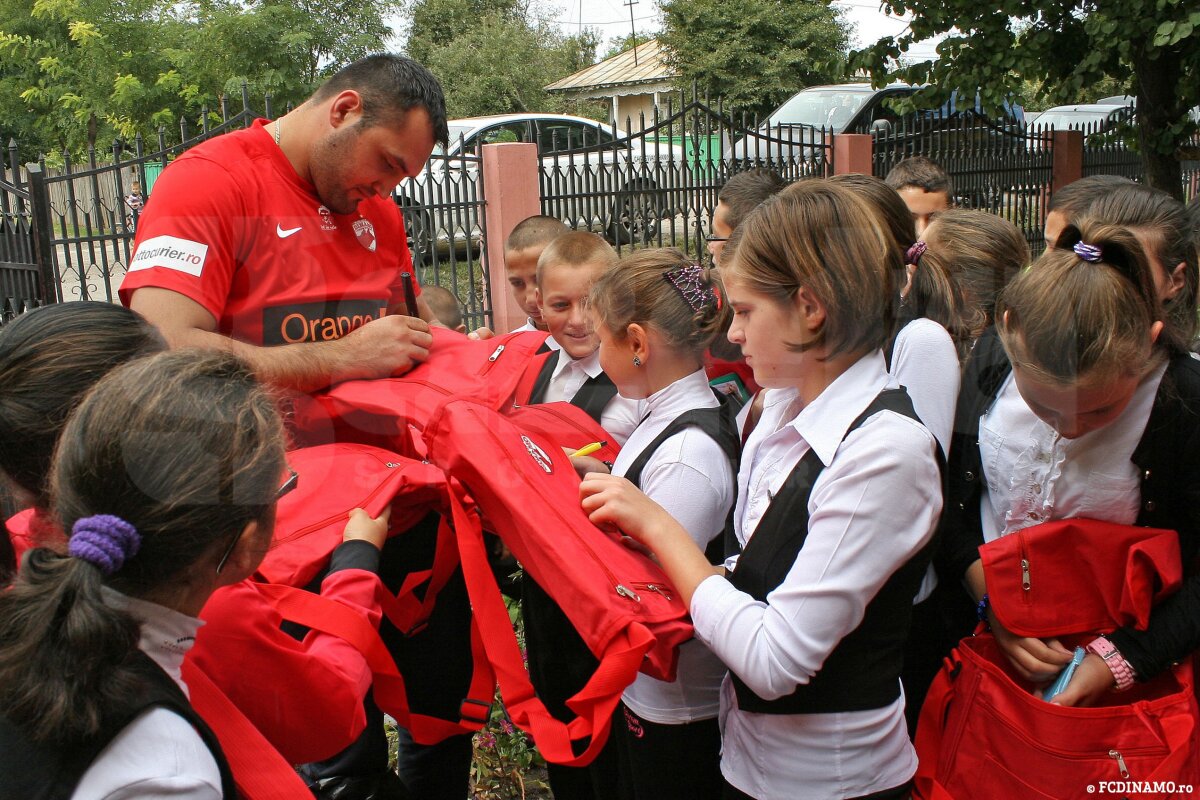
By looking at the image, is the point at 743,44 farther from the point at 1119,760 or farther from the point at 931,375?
the point at 1119,760

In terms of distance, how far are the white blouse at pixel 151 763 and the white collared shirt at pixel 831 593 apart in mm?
782

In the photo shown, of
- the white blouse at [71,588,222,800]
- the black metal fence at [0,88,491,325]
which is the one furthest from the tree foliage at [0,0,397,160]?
the white blouse at [71,588,222,800]

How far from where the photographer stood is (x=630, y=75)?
1098 inches

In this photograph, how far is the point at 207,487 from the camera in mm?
1254

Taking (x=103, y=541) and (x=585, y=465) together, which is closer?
(x=103, y=541)

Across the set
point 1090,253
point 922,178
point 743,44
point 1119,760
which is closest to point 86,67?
point 922,178

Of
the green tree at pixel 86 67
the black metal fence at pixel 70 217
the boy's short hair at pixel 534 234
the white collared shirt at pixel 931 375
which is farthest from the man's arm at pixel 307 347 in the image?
the green tree at pixel 86 67

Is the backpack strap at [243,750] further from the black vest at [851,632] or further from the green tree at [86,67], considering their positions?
the green tree at [86,67]

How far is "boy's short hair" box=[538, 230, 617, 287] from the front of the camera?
9.32 ft

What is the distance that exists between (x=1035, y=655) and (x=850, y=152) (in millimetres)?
8309

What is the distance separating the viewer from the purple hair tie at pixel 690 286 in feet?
7.04

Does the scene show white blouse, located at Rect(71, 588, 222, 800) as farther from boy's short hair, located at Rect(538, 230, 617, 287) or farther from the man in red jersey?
boy's short hair, located at Rect(538, 230, 617, 287)

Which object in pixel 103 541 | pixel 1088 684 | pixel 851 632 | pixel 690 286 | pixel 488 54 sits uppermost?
pixel 488 54

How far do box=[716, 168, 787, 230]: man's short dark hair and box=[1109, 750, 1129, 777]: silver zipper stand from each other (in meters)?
2.20
